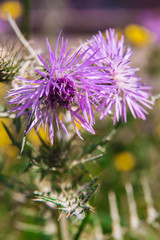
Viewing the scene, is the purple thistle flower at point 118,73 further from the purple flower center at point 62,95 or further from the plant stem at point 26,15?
the plant stem at point 26,15

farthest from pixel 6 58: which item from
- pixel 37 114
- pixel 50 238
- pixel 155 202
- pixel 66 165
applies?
pixel 155 202

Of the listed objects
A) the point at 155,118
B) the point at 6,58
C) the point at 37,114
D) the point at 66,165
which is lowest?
the point at 155,118

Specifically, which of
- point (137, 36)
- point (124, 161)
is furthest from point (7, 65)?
point (137, 36)

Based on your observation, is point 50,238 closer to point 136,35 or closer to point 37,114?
point 37,114

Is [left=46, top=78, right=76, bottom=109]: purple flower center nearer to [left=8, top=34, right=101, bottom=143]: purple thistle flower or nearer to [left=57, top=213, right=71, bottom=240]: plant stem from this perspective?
[left=8, top=34, right=101, bottom=143]: purple thistle flower

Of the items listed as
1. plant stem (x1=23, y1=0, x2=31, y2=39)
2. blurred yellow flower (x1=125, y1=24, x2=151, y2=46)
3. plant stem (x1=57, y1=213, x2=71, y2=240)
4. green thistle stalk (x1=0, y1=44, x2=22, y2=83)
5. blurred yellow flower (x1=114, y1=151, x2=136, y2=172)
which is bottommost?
blurred yellow flower (x1=114, y1=151, x2=136, y2=172)

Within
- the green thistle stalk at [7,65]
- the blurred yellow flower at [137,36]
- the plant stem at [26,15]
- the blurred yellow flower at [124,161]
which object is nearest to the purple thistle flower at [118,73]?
the green thistle stalk at [7,65]

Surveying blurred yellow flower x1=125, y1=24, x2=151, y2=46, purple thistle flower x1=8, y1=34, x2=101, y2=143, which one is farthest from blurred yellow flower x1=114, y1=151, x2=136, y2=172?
purple thistle flower x1=8, y1=34, x2=101, y2=143
